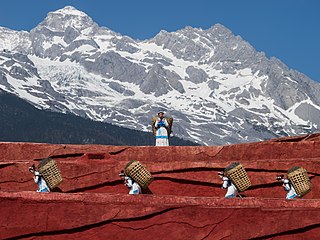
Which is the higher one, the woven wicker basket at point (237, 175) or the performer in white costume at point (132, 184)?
the performer in white costume at point (132, 184)

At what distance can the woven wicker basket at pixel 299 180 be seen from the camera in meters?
15.6

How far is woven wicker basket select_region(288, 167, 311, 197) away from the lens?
15.6 m

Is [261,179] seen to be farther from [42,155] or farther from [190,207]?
[42,155]

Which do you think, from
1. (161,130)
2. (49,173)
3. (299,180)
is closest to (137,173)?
(49,173)

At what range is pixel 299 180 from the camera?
1566 centimetres

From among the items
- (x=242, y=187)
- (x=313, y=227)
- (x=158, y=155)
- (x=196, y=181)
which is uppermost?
(x=158, y=155)

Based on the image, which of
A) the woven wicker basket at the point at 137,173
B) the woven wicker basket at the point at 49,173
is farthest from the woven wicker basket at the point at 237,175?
the woven wicker basket at the point at 49,173

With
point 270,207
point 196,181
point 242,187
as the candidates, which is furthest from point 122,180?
point 270,207

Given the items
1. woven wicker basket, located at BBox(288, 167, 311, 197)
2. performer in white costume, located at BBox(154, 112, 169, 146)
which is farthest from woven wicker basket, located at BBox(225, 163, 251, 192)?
performer in white costume, located at BBox(154, 112, 169, 146)

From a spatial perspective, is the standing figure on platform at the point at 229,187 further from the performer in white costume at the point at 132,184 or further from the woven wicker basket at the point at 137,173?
the performer in white costume at the point at 132,184

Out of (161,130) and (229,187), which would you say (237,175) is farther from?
(161,130)

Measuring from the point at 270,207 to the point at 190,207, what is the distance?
161 cm

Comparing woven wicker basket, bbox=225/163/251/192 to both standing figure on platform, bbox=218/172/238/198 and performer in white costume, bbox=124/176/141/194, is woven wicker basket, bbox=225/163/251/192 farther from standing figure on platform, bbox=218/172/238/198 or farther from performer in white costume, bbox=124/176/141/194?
performer in white costume, bbox=124/176/141/194

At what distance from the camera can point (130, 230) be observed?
46.5ft
